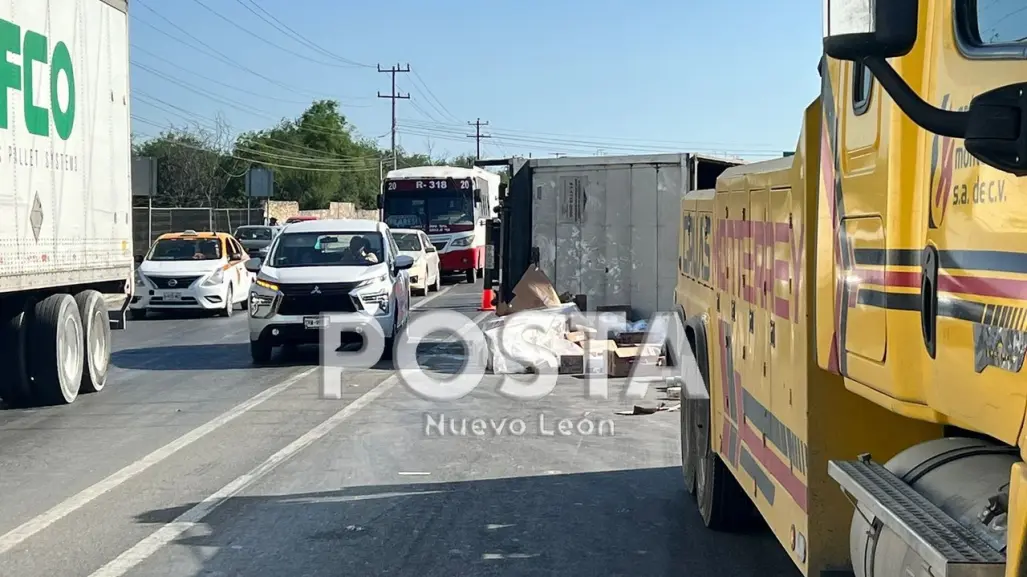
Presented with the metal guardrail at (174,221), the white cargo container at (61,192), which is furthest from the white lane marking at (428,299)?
the metal guardrail at (174,221)

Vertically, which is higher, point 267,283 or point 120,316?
point 267,283

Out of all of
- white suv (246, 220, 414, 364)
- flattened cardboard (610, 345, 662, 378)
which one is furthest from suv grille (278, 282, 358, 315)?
flattened cardboard (610, 345, 662, 378)

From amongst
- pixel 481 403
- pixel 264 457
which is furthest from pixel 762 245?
pixel 481 403

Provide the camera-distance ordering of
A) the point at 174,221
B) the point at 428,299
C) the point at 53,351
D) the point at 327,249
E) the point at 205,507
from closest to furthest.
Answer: the point at 205,507 → the point at 53,351 → the point at 327,249 → the point at 428,299 → the point at 174,221

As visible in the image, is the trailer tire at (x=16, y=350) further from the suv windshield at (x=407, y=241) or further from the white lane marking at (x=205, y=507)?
the suv windshield at (x=407, y=241)

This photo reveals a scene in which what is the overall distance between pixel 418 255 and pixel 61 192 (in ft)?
54.0

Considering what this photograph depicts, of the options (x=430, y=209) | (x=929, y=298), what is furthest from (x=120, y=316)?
(x=430, y=209)

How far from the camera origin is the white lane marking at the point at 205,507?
6.27 meters

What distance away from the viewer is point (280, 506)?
759 centimetres

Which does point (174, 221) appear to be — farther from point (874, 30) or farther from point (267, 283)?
point (874, 30)

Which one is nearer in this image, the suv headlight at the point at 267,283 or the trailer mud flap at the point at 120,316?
the trailer mud flap at the point at 120,316

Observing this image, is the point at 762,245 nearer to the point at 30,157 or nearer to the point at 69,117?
the point at 30,157

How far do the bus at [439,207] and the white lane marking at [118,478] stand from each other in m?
21.5

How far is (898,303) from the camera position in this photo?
3.31m
